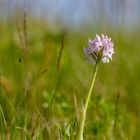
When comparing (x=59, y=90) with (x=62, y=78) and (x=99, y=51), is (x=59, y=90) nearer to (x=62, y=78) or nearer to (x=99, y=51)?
(x=62, y=78)

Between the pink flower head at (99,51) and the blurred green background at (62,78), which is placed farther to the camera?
the blurred green background at (62,78)

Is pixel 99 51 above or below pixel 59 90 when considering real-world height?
above

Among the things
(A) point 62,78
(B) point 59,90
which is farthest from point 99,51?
(A) point 62,78

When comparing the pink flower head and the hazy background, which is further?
the hazy background

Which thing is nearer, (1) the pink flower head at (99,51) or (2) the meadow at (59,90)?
(1) the pink flower head at (99,51)

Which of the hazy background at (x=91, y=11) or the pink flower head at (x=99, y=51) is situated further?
the hazy background at (x=91, y=11)

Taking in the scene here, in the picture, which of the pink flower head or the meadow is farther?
the meadow
